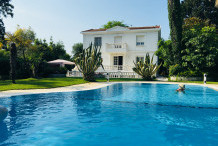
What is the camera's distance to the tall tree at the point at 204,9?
1249 inches

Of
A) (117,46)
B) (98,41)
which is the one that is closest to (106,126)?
(117,46)

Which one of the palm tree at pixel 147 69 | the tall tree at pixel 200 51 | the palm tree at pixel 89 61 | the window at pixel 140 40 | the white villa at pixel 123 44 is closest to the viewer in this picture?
the palm tree at pixel 89 61

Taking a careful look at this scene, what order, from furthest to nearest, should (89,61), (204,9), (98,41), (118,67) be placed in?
(204,9) → (98,41) → (118,67) → (89,61)

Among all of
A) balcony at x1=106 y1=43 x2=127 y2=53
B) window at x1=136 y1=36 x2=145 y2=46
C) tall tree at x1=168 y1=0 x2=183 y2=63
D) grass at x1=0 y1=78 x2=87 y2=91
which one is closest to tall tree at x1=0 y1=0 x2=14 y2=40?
grass at x1=0 y1=78 x2=87 y2=91

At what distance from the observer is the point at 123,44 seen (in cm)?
2745

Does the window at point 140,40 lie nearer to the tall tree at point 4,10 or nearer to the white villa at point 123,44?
the white villa at point 123,44

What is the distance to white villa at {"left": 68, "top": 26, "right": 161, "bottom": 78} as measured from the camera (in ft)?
87.9

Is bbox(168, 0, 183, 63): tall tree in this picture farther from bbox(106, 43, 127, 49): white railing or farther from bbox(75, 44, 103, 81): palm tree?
bbox(75, 44, 103, 81): palm tree

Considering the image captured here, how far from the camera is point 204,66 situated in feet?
66.6

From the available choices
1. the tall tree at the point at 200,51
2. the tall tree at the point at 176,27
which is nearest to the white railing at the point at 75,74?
the tall tree at the point at 176,27

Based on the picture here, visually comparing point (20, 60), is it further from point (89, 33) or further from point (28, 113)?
point (28, 113)

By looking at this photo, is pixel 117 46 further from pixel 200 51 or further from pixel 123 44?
pixel 200 51

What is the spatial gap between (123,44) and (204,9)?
63.6 ft

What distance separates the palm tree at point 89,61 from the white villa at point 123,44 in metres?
7.14
